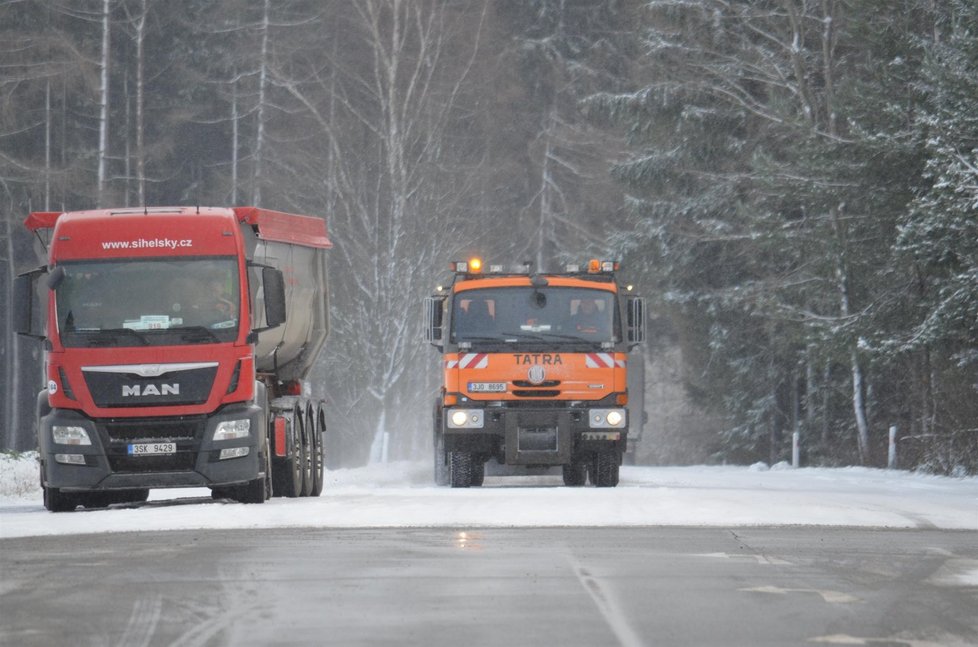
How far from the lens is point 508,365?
82.7 ft

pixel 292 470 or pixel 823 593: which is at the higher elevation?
pixel 292 470

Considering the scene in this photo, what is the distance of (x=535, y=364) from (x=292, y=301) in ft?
11.4

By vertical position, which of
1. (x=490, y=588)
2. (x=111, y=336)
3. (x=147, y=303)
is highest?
(x=147, y=303)

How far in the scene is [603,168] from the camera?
59375mm

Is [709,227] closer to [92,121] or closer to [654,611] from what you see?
[92,121]

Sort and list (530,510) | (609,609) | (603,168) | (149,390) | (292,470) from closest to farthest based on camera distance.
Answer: (609,609) → (530,510) → (149,390) → (292,470) → (603,168)

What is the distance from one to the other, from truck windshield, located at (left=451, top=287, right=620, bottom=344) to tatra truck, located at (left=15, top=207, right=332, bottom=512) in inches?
203

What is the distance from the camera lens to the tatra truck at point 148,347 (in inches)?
782

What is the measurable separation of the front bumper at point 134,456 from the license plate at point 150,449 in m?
0.04

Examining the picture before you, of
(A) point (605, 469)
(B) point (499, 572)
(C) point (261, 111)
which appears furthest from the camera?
(C) point (261, 111)

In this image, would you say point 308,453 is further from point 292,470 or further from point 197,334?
point 197,334

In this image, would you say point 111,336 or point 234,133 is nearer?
point 111,336

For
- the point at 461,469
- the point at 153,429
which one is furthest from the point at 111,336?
the point at 461,469

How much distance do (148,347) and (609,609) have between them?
10.4 meters
